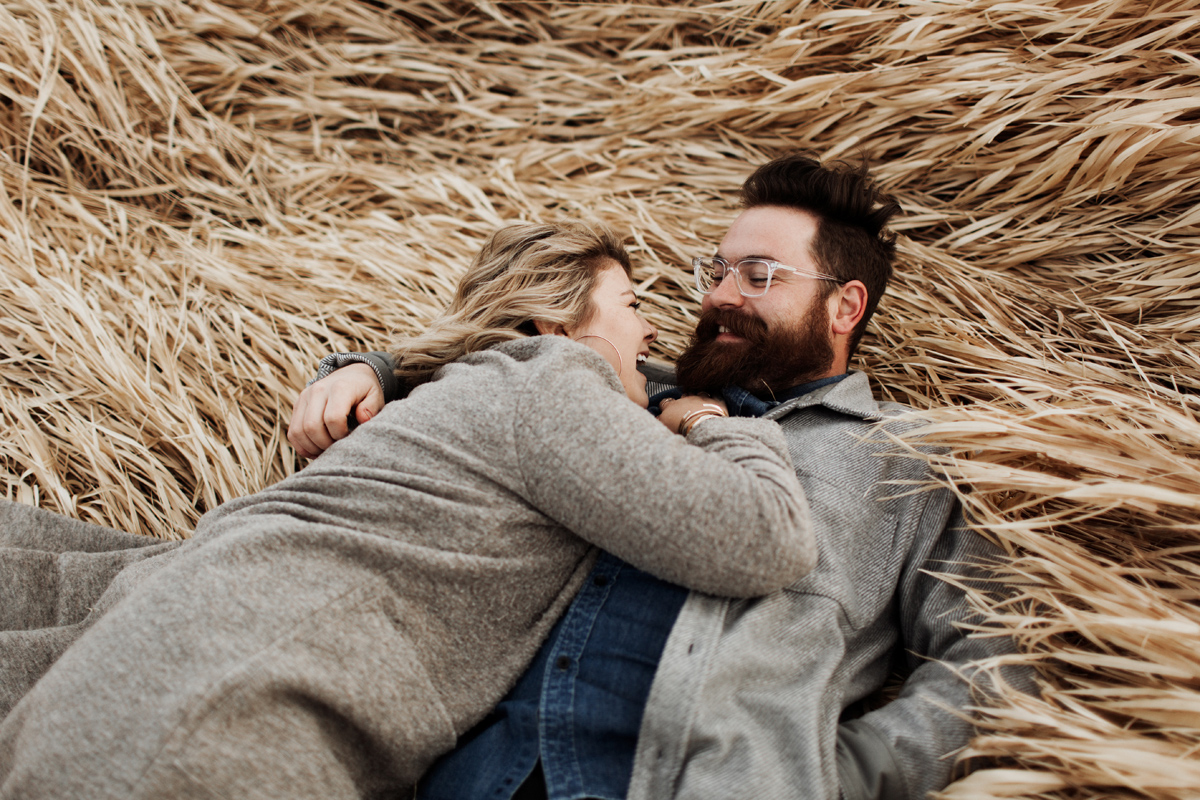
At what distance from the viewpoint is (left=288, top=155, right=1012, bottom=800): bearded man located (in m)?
1.33

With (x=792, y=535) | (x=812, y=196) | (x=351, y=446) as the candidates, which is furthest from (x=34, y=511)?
(x=812, y=196)

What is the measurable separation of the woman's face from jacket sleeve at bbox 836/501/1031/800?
86 cm

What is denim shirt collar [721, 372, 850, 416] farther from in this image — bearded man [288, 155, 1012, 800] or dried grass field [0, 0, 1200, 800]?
dried grass field [0, 0, 1200, 800]

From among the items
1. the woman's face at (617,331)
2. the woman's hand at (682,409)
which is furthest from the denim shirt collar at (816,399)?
the woman's face at (617,331)

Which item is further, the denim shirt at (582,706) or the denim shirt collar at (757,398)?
the denim shirt collar at (757,398)

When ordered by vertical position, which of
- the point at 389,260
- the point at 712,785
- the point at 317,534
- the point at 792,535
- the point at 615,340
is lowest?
the point at 712,785

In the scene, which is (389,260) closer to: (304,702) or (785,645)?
(304,702)

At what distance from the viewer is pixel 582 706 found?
142 centimetres

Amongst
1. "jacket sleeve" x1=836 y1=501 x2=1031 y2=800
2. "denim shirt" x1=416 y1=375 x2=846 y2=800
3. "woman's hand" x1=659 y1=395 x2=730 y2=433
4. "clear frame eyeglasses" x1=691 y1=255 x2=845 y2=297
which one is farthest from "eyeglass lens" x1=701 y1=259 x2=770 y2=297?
"denim shirt" x1=416 y1=375 x2=846 y2=800

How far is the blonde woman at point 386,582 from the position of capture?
112 centimetres

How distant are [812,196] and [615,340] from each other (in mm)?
876

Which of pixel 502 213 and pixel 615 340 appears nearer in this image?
pixel 615 340

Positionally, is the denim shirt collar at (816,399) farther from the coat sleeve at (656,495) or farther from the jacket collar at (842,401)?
the coat sleeve at (656,495)

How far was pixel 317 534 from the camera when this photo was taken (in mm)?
1332
